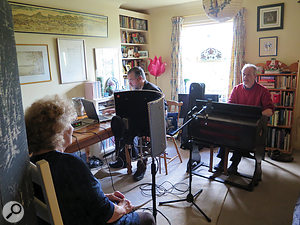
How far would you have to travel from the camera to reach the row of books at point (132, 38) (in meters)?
4.54

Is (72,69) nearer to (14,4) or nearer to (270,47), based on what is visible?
(14,4)

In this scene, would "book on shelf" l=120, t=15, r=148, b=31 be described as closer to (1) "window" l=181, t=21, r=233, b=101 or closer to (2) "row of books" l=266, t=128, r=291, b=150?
(1) "window" l=181, t=21, r=233, b=101

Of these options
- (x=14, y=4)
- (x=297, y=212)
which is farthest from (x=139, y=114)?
(x=14, y=4)

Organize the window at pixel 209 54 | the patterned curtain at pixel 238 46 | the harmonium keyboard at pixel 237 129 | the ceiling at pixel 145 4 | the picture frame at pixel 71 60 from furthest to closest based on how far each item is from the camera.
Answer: the window at pixel 209 54 < the ceiling at pixel 145 4 < the patterned curtain at pixel 238 46 < the picture frame at pixel 71 60 < the harmonium keyboard at pixel 237 129

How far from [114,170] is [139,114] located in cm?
127

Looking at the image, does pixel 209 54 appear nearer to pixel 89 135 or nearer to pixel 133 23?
pixel 133 23

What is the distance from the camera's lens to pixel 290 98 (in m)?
3.46

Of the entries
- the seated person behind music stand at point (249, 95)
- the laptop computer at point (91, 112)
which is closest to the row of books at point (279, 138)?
the seated person behind music stand at point (249, 95)

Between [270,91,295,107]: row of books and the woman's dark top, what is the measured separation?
3.29 m

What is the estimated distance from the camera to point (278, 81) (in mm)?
3545

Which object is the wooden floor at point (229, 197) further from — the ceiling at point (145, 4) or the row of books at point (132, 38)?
the ceiling at point (145, 4)

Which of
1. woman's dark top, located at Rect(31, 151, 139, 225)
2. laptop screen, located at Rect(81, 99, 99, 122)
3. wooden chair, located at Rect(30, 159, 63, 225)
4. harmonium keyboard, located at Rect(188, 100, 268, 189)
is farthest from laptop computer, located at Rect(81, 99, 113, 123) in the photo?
→ wooden chair, located at Rect(30, 159, 63, 225)

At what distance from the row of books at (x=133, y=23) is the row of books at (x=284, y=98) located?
9.51ft

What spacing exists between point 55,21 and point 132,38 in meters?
1.94
